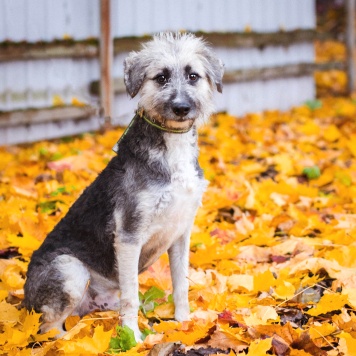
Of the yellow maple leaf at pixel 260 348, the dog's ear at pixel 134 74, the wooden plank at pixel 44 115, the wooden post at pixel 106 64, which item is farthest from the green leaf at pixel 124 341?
the wooden post at pixel 106 64

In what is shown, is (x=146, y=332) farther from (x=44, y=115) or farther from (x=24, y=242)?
(x=44, y=115)

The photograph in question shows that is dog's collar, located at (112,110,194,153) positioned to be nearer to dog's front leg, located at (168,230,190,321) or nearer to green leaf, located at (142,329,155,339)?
dog's front leg, located at (168,230,190,321)

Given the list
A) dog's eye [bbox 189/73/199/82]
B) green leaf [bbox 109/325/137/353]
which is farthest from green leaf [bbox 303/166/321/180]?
green leaf [bbox 109/325/137/353]

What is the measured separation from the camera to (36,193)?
5723 mm

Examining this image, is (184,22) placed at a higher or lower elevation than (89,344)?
higher

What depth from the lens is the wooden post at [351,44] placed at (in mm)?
11187

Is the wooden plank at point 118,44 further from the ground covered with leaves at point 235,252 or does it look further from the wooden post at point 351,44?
the ground covered with leaves at point 235,252

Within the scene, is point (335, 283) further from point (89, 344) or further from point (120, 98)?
point (120, 98)

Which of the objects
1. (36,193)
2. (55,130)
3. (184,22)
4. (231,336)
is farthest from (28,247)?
(184,22)

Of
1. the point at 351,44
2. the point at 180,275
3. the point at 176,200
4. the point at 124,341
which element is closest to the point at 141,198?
the point at 176,200

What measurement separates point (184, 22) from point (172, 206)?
6446 millimetres

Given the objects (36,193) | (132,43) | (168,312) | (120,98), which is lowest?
(168,312)

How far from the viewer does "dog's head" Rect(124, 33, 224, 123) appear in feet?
11.3

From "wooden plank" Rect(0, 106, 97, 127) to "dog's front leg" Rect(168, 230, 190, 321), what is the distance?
4.24 m
